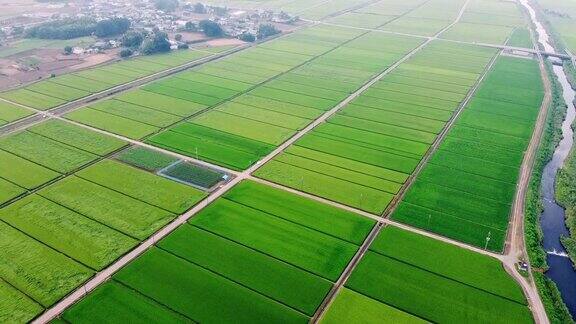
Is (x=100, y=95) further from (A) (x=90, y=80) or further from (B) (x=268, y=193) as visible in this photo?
(B) (x=268, y=193)

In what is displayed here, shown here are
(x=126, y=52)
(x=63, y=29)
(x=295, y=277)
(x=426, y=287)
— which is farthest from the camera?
(x=63, y=29)

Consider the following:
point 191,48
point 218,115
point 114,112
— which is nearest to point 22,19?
point 191,48

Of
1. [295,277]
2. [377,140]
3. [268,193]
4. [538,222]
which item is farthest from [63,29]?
[538,222]

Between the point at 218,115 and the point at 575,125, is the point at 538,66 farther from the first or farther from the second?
the point at 218,115

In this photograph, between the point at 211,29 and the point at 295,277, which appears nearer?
the point at 295,277

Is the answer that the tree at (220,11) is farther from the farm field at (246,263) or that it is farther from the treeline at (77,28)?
the farm field at (246,263)

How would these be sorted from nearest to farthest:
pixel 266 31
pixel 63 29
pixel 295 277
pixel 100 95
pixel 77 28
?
pixel 295 277 → pixel 100 95 → pixel 63 29 → pixel 77 28 → pixel 266 31
